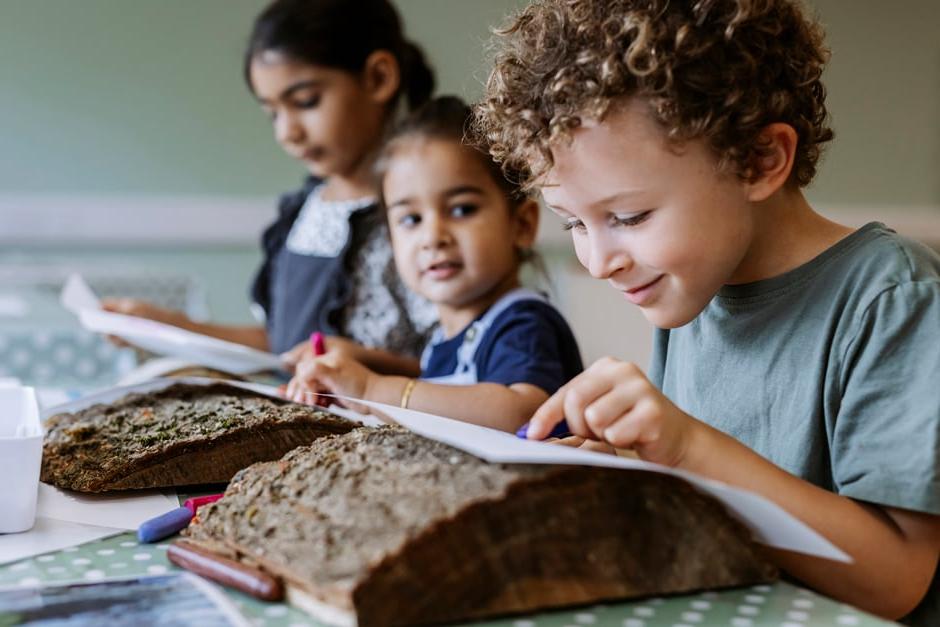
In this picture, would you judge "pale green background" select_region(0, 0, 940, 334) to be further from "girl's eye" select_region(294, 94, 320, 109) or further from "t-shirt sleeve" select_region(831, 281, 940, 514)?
"t-shirt sleeve" select_region(831, 281, 940, 514)

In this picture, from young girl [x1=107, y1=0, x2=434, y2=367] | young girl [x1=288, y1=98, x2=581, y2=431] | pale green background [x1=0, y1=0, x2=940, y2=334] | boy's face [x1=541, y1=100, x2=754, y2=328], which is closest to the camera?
boy's face [x1=541, y1=100, x2=754, y2=328]

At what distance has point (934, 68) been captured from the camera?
145 inches

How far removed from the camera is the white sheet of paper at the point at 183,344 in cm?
130

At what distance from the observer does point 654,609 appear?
58cm

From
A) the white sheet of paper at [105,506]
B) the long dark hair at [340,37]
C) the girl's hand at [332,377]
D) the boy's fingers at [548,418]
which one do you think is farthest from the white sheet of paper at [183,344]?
the boy's fingers at [548,418]

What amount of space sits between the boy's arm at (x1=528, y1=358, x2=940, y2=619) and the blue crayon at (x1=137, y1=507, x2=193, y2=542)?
0.24 meters

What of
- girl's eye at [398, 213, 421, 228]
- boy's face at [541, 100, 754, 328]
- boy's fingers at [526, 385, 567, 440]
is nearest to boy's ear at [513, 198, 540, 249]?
girl's eye at [398, 213, 421, 228]

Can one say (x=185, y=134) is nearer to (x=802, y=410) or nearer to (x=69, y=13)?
(x=69, y=13)

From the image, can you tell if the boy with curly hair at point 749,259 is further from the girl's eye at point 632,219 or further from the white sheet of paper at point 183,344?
the white sheet of paper at point 183,344

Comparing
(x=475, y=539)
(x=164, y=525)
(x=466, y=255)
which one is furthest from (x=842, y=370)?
(x=466, y=255)

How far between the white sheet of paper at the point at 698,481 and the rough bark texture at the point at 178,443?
256 millimetres

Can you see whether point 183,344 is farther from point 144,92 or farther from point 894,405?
point 144,92

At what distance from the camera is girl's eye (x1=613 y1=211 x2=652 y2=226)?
76 cm

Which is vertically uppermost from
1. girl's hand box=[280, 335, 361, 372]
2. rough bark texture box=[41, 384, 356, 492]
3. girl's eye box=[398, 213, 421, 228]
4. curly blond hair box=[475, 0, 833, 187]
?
curly blond hair box=[475, 0, 833, 187]
